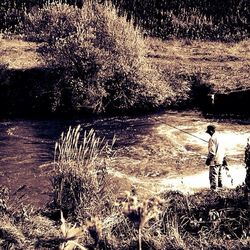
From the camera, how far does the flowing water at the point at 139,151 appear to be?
1355 centimetres

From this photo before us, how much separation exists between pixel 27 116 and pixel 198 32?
36.1ft

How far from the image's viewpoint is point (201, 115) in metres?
19.5

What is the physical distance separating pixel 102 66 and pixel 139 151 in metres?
4.85

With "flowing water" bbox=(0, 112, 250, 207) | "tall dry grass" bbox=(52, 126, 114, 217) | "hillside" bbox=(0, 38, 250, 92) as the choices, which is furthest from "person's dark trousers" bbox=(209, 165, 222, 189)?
"hillside" bbox=(0, 38, 250, 92)

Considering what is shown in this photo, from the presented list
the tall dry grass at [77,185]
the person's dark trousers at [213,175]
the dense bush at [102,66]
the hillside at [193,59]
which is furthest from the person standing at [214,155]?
the hillside at [193,59]

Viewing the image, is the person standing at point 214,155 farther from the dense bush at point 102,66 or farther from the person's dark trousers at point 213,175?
the dense bush at point 102,66

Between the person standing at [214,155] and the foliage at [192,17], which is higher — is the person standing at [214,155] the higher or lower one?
the lower one

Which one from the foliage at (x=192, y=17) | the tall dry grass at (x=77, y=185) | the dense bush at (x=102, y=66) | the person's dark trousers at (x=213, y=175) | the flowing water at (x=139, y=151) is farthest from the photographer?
the foliage at (x=192, y=17)

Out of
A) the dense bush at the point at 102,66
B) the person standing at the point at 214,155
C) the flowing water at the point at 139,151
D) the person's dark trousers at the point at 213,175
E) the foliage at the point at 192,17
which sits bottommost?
the flowing water at the point at 139,151

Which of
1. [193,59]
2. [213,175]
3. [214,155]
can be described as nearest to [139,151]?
[213,175]

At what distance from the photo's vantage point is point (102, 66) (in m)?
19.7

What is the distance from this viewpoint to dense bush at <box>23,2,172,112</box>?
1967 cm

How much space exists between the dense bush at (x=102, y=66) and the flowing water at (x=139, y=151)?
0.93 metres

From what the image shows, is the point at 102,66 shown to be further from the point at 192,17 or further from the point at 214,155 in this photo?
the point at 192,17
